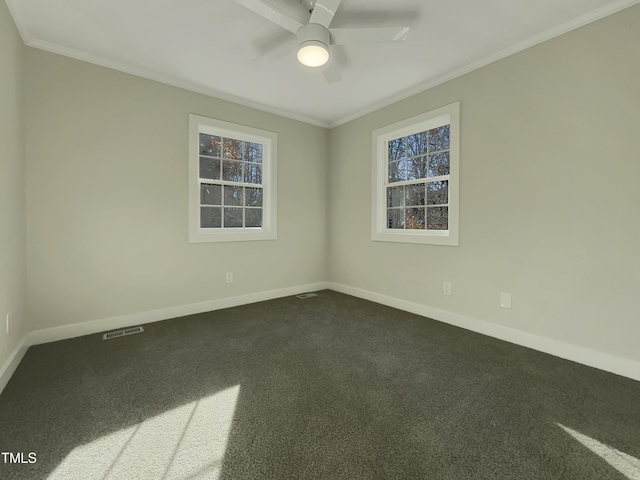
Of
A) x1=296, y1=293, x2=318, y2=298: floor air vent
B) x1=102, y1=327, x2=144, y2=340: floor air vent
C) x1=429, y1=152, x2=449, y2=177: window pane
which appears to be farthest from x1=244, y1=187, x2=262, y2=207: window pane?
x1=429, y1=152, x2=449, y2=177: window pane

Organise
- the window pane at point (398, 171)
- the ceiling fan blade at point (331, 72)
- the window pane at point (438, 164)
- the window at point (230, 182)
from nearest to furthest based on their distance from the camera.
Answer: the ceiling fan blade at point (331, 72)
the window pane at point (438, 164)
the window at point (230, 182)
the window pane at point (398, 171)

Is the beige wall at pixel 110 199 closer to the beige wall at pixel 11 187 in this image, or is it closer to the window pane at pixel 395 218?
the beige wall at pixel 11 187

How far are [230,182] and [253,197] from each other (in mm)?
373

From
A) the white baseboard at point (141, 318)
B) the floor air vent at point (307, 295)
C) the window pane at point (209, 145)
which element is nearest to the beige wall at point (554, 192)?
the floor air vent at point (307, 295)

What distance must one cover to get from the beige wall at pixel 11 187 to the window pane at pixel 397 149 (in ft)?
11.6

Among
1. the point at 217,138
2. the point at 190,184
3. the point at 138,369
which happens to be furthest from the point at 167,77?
the point at 138,369

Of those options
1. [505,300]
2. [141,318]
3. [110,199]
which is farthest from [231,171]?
[505,300]

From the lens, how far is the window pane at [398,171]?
354 cm

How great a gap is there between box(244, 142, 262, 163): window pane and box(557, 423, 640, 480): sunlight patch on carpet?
3798mm

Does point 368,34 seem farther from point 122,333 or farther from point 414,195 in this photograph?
point 122,333

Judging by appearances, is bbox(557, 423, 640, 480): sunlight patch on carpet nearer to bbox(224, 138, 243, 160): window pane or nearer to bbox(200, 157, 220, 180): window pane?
bbox(200, 157, 220, 180): window pane

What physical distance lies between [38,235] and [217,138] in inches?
77.9

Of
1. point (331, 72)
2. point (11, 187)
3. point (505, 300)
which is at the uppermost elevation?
point (331, 72)

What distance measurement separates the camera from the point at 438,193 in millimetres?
3160
